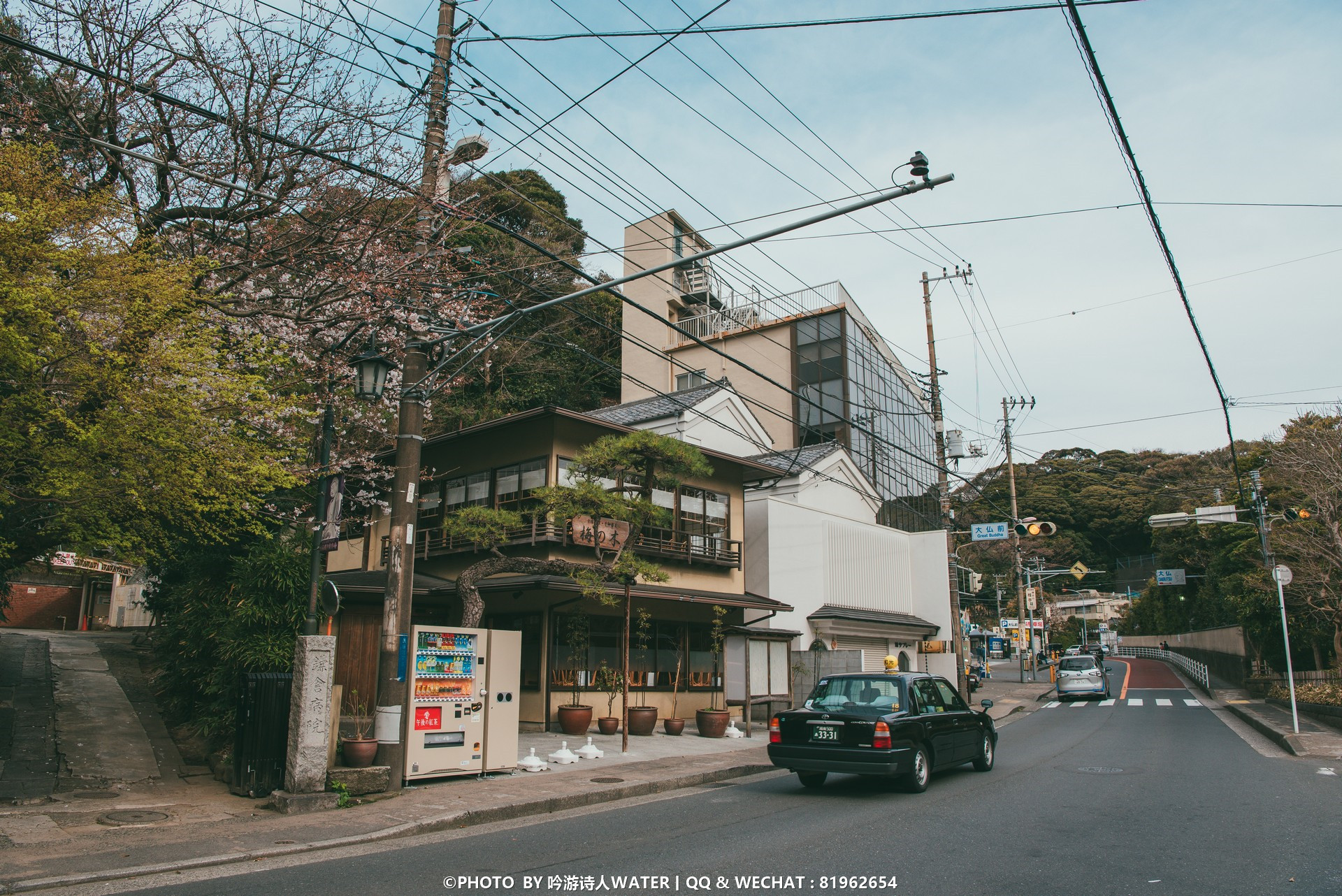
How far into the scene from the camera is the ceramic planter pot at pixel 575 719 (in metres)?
17.5

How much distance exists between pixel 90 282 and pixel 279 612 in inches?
224

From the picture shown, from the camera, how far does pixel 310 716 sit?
9.98 meters

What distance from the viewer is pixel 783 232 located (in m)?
8.64

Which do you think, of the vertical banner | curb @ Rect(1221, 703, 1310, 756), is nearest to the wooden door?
the vertical banner

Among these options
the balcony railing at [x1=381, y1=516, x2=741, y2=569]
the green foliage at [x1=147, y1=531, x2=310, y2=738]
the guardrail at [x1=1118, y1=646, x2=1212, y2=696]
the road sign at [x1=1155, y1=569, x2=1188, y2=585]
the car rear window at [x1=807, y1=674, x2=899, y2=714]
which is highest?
the road sign at [x1=1155, y1=569, x2=1188, y2=585]

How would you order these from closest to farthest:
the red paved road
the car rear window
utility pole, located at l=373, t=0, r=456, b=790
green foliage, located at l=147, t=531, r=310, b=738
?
1. utility pole, located at l=373, t=0, r=456, b=790
2. the car rear window
3. green foliage, located at l=147, t=531, r=310, b=738
4. the red paved road

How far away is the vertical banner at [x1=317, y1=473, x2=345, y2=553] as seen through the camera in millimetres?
10680

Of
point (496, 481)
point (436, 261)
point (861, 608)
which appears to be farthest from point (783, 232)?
point (861, 608)

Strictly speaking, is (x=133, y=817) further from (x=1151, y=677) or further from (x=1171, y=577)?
(x=1171, y=577)

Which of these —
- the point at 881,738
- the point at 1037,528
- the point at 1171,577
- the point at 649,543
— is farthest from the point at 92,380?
the point at 1171,577

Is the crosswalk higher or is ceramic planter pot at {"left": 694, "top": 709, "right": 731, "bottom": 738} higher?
ceramic planter pot at {"left": 694, "top": 709, "right": 731, "bottom": 738}

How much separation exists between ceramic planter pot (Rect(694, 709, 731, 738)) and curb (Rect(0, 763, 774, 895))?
4.97 m

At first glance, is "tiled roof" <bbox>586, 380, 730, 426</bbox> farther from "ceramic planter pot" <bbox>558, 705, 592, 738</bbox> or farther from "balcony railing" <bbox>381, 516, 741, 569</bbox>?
"ceramic planter pot" <bbox>558, 705, 592, 738</bbox>

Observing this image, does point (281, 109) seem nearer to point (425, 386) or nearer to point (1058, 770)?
point (425, 386)
